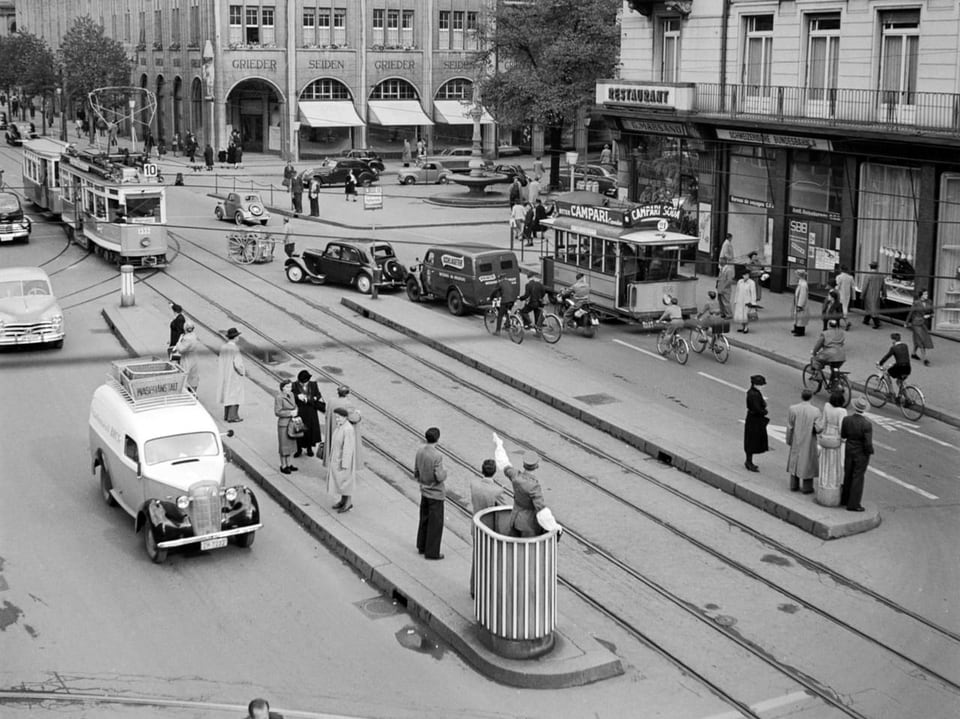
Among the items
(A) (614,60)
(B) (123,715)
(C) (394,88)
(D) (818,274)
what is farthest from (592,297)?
(C) (394,88)

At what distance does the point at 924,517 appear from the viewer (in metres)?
18.4

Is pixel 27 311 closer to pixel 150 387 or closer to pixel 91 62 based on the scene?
pixel 150 387

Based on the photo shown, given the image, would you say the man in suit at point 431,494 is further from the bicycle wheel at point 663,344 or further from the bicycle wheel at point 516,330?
the bicycle wheel at point 516,330

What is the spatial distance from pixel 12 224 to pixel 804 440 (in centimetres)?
3214

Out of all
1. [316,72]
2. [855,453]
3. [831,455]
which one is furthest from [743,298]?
[316,72]

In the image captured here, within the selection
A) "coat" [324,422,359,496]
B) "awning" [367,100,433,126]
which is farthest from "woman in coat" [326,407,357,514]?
"awning" [367,100,433,126]

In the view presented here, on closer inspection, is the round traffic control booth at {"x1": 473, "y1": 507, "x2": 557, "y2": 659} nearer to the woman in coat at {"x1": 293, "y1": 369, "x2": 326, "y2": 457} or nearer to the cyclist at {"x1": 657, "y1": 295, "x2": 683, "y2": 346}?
the woman in coat at {"x1": 293, "y1": 369, "x2": 326, "y2": 457}

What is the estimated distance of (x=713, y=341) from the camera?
27672 mm

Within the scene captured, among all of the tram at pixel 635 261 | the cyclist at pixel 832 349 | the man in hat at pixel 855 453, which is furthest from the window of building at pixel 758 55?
the man in hat at pixel 855 453

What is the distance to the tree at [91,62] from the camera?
83312mm

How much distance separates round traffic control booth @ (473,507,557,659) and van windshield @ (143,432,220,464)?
509cm

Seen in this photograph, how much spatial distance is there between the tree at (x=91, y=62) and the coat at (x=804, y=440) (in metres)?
72.6

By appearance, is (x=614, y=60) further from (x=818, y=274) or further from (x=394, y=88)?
(x=394, y=88)

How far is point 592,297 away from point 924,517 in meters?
14.1
